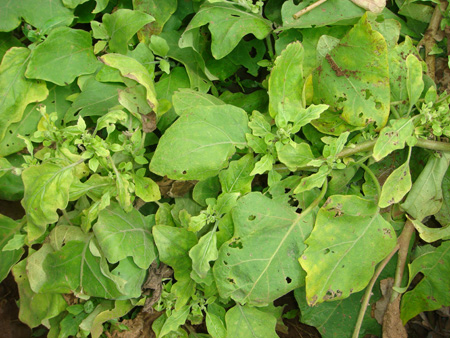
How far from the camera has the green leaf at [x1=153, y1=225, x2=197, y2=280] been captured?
1549 millimetres

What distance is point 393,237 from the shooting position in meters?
1.52

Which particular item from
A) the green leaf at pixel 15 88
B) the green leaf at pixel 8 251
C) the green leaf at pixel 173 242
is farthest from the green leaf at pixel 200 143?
the green leaf at pixel 8 251

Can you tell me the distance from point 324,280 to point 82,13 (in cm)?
158

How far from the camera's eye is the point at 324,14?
5.19ft

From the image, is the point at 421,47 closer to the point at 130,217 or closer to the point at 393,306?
the point at 393,306

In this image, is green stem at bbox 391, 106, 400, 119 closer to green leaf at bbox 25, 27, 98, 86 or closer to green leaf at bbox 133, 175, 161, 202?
green leaf at bbox 133, 175, 161, 202

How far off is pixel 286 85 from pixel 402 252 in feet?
2.97

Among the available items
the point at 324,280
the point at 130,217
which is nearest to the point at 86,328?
the point at 130,217

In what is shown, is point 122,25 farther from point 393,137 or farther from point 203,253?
point 393,137

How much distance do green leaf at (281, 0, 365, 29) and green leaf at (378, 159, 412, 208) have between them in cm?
63

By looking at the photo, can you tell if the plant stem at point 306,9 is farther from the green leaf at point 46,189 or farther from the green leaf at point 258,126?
the green leaf at point 46,189

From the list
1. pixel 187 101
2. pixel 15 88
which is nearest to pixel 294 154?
pixel 187 101

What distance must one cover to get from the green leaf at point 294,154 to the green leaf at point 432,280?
0.69m

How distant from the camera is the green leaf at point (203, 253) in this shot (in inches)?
57.9
